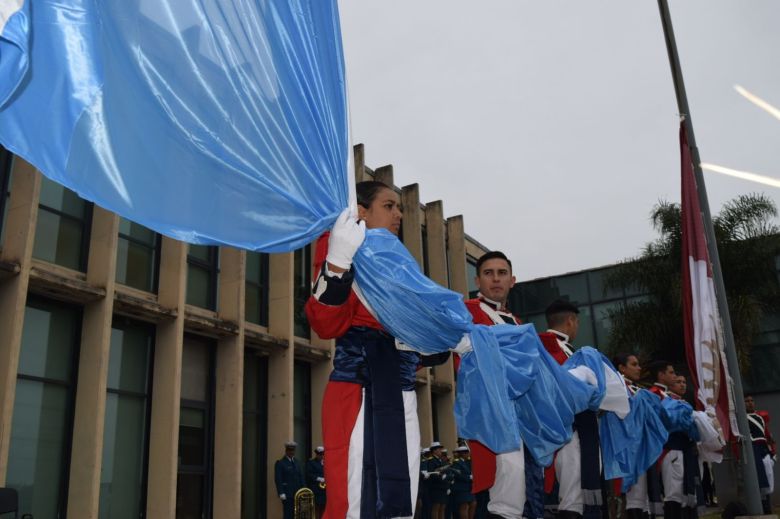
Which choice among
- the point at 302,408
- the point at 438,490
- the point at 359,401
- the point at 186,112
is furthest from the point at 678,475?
the point at 302,408

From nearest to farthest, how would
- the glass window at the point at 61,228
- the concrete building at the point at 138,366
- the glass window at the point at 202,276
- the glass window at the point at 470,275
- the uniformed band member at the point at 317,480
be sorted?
the concrete building at the point at 138,366 → the glass window at the point at 61,228 → the uniformed band member at the point at 317,480 → the glass window at the point at 202,276 → the glass window at the point at 470,275

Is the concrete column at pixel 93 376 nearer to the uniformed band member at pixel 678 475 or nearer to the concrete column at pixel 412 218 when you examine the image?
the uniformed band member at pixel 678 475

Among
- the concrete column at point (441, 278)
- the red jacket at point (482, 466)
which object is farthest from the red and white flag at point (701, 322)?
the concrete column at point (441, 278)

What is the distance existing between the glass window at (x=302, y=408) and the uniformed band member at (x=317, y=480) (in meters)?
2.31

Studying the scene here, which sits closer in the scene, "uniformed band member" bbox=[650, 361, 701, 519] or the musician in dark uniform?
"uniformed band member" bbox=[650, 361, 701, 519]

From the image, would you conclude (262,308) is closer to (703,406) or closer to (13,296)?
(13,296)

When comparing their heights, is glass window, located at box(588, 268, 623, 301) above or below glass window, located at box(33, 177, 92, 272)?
above

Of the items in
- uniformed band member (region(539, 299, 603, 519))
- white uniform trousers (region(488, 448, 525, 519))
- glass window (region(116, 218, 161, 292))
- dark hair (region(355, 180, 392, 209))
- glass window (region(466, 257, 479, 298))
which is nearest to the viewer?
dark hair (region(355, 180, 392, 209))

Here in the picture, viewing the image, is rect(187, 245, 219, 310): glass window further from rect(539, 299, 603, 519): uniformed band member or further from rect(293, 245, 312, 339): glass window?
rect(539, 299, 603, 519): uniformed band member

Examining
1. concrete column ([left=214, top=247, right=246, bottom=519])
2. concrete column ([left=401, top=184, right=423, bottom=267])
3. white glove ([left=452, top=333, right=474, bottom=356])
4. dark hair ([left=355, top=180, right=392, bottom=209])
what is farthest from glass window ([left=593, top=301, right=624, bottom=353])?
white glove ([left=452, top=333, right=474, bottom=356])

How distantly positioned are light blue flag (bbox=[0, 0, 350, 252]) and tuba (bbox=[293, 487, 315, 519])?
11390 mm

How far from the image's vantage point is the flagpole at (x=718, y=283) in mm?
7312

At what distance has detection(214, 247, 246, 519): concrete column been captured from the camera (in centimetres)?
1357

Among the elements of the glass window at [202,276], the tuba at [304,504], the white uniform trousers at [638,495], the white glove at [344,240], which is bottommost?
the tuba at [304,504]
